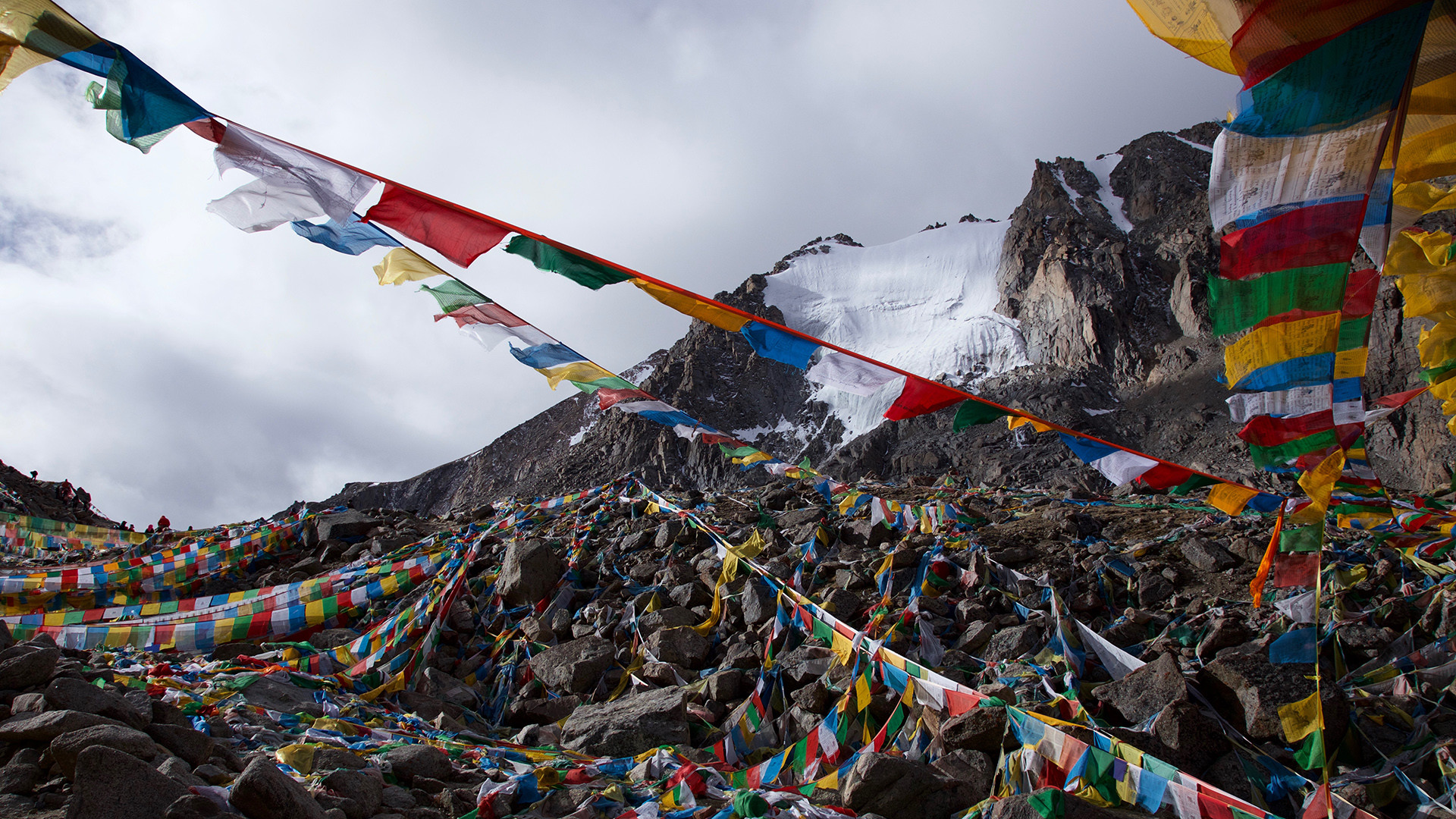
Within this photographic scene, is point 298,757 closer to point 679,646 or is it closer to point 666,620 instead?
point 679,646

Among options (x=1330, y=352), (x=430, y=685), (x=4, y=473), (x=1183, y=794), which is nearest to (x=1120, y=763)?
(x=1183, y=794)

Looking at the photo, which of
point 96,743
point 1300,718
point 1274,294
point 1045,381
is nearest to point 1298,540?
point 1300,718

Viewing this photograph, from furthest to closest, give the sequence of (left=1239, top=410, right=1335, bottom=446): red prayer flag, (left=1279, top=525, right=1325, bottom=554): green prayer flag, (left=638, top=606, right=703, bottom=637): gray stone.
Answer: (left=638, top=606, right=703, bottom=637): gray stone, (left=1279, top=525, right=1325, bottom=554): green prayer flag, (left=1239, top=410, right=1335, bottom=446): red prayer flag

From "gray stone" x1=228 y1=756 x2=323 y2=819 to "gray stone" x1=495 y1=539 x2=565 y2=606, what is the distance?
485 cm

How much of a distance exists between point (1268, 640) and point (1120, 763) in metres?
2.14

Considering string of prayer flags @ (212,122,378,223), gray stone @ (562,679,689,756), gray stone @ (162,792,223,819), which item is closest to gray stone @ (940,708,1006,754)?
gray stone @ (562,679,689,756)

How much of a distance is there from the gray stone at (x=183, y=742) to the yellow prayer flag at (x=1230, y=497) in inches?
262

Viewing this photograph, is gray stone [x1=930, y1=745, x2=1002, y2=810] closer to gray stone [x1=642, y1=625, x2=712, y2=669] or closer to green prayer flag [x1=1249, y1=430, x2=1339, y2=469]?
green prayer flag [x1=1249, y1=430, x2=1339, y2=469]

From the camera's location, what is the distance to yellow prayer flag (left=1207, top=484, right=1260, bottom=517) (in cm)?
583

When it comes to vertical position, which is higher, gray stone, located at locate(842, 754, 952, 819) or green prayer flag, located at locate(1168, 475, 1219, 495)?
green prayer flag, located at locate(1168, 475, 1219, 495)

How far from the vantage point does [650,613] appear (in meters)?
6.94

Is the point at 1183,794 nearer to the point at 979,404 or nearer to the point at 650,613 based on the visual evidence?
the point at 979,404

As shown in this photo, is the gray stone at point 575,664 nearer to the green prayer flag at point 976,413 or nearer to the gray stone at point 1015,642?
the gray stone at point 1015,642

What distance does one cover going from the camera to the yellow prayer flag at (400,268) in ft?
23.1
